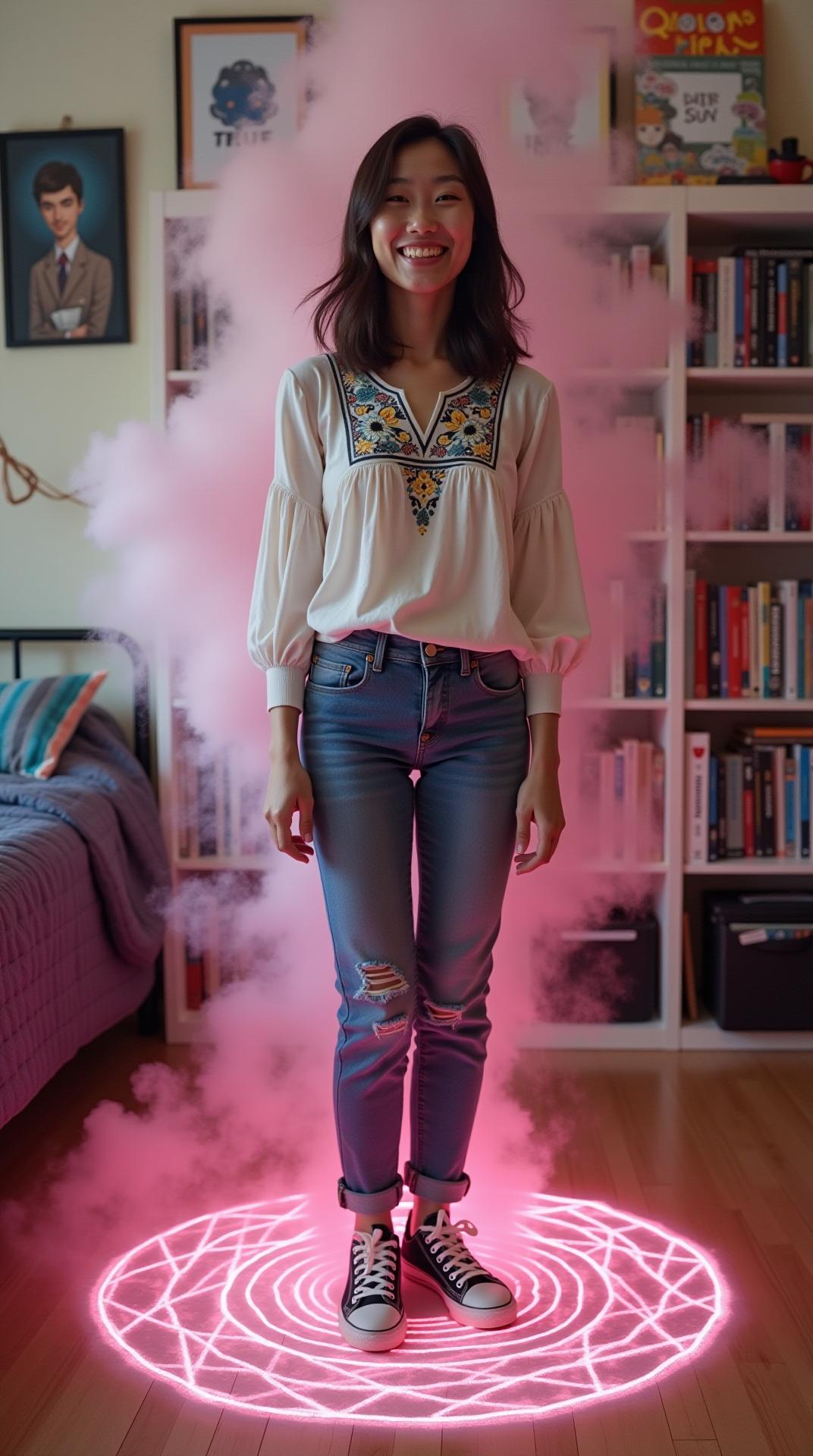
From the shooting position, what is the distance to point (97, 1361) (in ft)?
4.88

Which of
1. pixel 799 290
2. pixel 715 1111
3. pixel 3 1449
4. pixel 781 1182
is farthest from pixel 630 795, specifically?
pixel 3 1449

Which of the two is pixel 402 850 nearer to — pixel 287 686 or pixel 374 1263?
pixel 287 686

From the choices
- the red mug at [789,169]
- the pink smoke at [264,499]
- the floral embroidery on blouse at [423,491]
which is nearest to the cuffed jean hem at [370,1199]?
the pink smoke at [264,499]

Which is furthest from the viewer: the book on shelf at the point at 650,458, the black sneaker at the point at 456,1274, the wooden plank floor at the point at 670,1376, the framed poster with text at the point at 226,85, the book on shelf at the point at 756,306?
the framed poster with text at the point at 226,85

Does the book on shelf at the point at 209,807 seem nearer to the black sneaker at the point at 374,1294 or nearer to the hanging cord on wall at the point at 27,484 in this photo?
the hanging cord on wall at the point at 27,484

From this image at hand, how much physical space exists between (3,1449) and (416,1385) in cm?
43

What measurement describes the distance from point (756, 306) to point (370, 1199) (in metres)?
1.89

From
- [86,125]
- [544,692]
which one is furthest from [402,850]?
[86,125]

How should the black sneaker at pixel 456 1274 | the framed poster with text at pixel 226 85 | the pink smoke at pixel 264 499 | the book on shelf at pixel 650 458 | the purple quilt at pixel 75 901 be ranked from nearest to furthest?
the black sneaker at pixel 456 1274, the purple quilt at pixel 75 901, the pink smoke at pixel 264 499, the book on shelf at pixel 650 458, the framed poster with text at pixel 226 85

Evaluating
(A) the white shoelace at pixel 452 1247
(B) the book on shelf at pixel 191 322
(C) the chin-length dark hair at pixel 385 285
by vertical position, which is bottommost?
(A) the white shoelace at pixel 452 1247

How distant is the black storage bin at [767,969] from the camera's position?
2605 mm

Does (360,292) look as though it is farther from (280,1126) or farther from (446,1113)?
(280,1126)

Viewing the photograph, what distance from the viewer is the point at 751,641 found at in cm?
266

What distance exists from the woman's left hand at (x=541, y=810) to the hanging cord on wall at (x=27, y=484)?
1.64 metres
